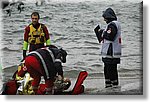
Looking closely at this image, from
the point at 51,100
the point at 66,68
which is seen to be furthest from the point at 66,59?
the point at 51,100

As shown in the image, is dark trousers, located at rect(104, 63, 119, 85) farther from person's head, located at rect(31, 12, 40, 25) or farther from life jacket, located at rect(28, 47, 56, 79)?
person's head, located at rect(31, 12, 40, 25)

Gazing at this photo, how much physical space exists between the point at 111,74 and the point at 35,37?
1.55ft

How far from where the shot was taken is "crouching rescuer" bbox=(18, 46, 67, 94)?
3084 millimetres

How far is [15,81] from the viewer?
3105 millimetres

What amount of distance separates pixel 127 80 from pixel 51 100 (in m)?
0.44

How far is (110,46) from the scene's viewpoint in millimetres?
3102

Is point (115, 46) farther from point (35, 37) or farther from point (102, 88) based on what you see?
point (35, 37)

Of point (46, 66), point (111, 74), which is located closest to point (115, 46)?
point (111, 74)

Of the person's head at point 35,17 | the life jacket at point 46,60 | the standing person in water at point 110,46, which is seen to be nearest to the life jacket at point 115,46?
the standing person in water at point 110,46

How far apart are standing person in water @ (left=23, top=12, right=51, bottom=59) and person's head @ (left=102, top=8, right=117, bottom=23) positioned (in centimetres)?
34

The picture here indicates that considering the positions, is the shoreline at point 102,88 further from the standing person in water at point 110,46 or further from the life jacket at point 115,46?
the life jacket at point 115,46

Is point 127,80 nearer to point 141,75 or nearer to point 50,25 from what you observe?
point 141,75

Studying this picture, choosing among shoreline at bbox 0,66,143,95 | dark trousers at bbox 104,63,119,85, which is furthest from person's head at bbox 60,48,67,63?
dark trousers at bbox 104,63,119,85

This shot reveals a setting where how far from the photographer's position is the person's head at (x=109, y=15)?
310 centimetres
